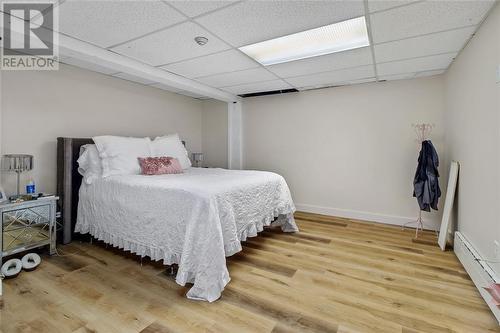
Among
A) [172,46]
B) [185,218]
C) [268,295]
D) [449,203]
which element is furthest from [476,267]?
[172,46]

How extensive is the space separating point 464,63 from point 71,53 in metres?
3.95

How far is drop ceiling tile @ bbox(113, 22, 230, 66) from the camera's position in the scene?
2.21 metres

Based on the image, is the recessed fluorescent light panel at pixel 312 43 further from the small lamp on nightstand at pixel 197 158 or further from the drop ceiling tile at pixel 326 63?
the small lamp on nightstand at pixel 197 158

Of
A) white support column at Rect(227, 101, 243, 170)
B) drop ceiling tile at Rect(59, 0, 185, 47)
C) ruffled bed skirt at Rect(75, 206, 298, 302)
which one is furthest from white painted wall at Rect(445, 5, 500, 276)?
white support column at Rect(227, 101, 243, 170)

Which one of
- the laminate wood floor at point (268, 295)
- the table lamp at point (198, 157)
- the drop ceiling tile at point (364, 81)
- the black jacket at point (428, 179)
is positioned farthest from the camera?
the table lamp at point (198, 157)

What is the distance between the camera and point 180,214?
83.1 inches

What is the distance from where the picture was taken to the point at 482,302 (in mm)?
1835

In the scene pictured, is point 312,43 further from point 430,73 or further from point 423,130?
point 423,130

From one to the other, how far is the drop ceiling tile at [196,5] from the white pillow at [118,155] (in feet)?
6.13

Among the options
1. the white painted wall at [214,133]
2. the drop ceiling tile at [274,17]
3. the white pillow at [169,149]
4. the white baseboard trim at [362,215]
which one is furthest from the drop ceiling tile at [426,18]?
the white painted wall at [214,133]

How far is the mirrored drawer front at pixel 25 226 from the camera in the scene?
2275 mm

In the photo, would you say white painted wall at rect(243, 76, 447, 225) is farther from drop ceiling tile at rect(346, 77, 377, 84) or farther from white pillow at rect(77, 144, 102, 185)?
white pillow at rect(77, 144, 102, 185)

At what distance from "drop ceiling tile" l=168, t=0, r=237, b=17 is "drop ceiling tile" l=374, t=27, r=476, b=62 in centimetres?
164

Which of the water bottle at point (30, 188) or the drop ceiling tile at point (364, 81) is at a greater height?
the drop ceiling tile at point (364, 81)
